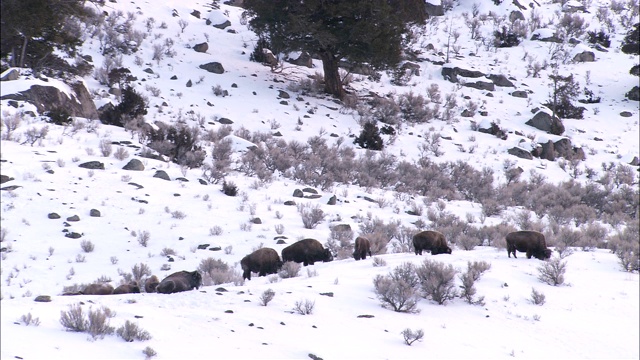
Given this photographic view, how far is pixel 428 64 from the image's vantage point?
38.6 m

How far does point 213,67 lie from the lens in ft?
99.2

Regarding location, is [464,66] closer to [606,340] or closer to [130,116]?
[130,116]

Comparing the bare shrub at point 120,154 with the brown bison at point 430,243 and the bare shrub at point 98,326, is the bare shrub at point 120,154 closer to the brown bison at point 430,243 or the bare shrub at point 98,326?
the brown bison at point 430,243

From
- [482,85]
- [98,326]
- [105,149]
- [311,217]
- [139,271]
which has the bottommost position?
[311,217]

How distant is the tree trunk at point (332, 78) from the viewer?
29.9m

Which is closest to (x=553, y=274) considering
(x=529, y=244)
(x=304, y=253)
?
(x=529, y=244)

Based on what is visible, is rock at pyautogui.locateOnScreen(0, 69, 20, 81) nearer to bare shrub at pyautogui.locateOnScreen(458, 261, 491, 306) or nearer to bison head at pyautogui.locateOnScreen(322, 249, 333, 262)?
bare shrub at pyautogui.locateOnScreen(458, 261, 491, 306)

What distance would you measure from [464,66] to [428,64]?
8.09 ft

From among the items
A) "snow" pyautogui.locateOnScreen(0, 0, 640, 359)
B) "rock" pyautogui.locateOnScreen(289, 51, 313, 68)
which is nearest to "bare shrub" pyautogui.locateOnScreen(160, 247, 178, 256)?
"snow" pyautogui.locateOnScreen(0, 0, 640, 359)

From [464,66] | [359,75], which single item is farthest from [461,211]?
[464,66]

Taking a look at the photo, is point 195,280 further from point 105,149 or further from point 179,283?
point 105,149

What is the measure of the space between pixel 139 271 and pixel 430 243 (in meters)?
5.62

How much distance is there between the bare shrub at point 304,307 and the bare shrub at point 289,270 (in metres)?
2.48

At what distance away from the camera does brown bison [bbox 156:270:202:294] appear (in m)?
7.66
